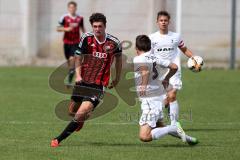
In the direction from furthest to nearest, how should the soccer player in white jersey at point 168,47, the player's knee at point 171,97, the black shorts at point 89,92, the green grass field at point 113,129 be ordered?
the soccer player in white jersey at point 168,47, the player's knee at point 171,97, the black shorts at point 89,92, the green grass field at point 113,129

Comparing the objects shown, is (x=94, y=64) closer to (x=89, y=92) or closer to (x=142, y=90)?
(x=89, y=92)

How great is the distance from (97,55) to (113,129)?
2.15m

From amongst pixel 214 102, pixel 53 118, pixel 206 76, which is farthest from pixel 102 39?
pixel 206 76

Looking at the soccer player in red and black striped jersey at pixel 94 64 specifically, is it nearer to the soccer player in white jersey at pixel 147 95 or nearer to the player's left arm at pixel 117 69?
the player's left arm at pixel 117 69

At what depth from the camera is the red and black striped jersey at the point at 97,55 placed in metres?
11.5

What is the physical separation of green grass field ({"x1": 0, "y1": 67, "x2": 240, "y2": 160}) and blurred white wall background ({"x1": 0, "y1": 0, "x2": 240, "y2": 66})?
6.42 meters

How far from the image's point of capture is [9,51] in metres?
28.3

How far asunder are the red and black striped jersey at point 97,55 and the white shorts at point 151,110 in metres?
0.84

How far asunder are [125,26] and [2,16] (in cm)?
444

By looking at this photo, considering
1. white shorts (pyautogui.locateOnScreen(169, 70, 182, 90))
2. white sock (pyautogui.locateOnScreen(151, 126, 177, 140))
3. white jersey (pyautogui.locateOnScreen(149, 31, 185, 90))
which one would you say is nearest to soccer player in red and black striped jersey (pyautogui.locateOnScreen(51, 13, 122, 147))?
white sock (pyautogui.locateOnScreen(151, 126, 177, 140))

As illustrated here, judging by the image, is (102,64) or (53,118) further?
(53,118)

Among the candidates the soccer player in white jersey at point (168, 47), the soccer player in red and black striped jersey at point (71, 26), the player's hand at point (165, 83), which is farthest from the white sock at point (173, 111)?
the soccer player in red and black striped jersey at point (71, 26)

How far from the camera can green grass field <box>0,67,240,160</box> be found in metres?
10.6

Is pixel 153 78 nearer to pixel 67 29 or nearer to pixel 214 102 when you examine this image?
pixel 214 102
